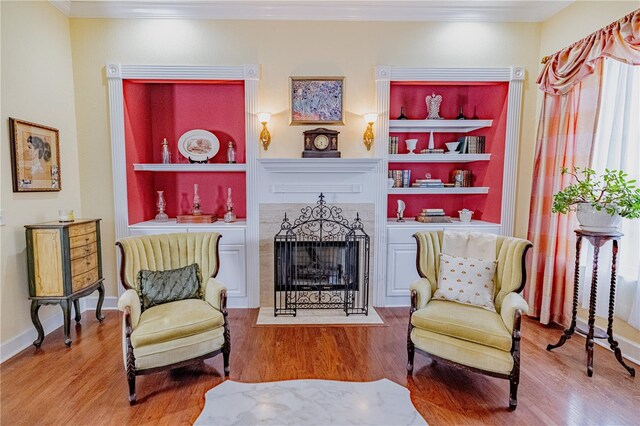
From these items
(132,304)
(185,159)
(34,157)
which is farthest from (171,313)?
A: (185,159)

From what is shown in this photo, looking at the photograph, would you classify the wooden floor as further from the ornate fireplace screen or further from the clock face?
the clock face

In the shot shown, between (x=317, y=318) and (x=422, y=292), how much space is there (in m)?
1.33

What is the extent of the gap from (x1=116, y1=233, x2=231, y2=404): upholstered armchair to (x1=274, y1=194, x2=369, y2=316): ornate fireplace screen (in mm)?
1027

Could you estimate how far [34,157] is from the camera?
120 inches

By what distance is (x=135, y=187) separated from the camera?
Answer: 3857 mm

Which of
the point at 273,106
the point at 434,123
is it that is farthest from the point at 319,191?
the point at 434,123

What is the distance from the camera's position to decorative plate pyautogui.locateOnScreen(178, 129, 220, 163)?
3965mm

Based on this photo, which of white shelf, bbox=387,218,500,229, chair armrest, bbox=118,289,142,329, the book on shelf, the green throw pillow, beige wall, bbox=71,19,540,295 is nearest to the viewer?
chair armrest, bbox=118,289,142,329

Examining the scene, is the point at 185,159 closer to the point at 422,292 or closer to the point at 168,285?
the point at 168,285

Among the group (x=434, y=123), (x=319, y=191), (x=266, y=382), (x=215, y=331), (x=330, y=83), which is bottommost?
(x=266, y=382)

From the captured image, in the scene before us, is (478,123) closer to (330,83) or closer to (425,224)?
(425,224)

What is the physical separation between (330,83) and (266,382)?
3.08 metres

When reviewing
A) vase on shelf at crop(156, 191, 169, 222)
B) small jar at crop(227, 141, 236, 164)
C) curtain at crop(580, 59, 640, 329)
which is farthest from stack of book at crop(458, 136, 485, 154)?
vase on shelf at crop(156, 191, 169, 222)

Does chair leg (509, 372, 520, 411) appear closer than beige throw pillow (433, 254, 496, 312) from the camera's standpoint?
Yes
